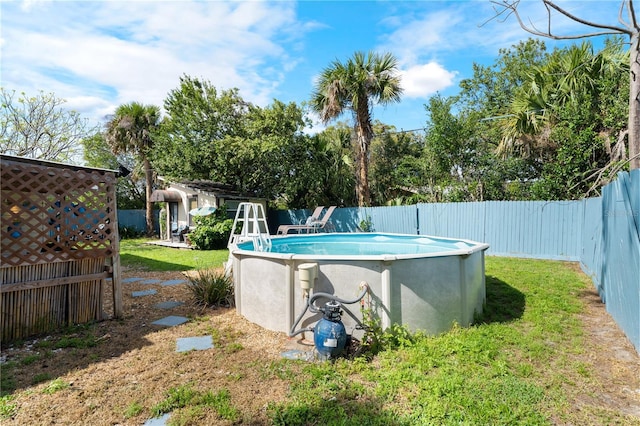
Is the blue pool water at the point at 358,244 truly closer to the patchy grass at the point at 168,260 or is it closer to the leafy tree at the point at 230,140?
the patchy grass at the point at 168,260

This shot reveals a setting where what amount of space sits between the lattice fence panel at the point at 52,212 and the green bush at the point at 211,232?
8.25 metres

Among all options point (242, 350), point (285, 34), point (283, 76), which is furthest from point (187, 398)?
point (283, 76)

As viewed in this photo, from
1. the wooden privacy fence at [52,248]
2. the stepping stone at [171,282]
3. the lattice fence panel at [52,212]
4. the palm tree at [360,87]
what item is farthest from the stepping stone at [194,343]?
the palm tree at [360,87]

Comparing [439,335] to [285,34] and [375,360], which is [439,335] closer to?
[375,360]

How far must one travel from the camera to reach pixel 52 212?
489cm

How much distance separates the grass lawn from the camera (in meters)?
2.65

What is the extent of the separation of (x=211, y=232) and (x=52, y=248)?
8.93 metres

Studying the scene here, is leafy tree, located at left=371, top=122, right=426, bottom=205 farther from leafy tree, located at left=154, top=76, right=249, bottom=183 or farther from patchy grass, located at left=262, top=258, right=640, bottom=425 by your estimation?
patchy grass, located at left=262, top=258, right=640, bottom=425

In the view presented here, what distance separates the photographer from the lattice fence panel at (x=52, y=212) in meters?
4.43

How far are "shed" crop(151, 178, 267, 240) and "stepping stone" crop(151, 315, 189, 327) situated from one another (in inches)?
414

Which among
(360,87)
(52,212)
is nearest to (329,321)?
(52,212)

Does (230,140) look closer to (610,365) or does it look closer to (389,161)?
(389,161)

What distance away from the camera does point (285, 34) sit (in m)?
8.81

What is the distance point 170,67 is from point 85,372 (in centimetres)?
1516
